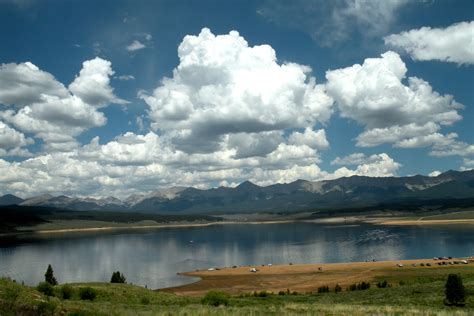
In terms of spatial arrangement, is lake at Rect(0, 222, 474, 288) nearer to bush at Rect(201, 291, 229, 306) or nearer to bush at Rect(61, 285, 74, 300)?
bush at Rect(61, 285, 74, 300)

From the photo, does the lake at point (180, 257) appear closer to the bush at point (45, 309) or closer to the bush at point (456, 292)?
the bush at point (456, 292)

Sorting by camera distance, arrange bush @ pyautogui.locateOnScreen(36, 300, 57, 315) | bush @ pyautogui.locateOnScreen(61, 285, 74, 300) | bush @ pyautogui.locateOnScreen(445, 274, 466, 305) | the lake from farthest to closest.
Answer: the lake
bush @ pyautogui.locateOnScreen(61, 285, 74, 300)
bush @ pyautogui.locateOnScreen(445, 274, 466, 305)
bush @ pyautogui.locateOnScreen(36, 300, 57, 315)

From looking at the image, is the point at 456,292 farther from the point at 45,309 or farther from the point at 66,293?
the point at 66,293

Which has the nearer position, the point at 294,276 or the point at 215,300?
the point at 215,300

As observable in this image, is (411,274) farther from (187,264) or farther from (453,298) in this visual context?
(187,264)

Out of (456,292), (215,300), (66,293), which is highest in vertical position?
(66,293)

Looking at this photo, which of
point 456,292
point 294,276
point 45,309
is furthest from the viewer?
point 294,276

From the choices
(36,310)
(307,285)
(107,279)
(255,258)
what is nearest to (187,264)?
(255,258)

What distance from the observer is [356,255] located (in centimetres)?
13688

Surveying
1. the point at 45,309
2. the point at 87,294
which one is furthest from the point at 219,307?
the point at 87,294

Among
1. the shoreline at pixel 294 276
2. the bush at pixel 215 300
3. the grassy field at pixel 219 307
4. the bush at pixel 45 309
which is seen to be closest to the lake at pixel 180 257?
the shoreline at pixel 294 276

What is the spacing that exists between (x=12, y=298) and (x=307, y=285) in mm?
65145

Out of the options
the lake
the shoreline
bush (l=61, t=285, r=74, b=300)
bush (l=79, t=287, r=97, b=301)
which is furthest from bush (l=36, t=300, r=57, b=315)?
the lake

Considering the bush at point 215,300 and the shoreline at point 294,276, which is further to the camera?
the shoreline at point 294,276
